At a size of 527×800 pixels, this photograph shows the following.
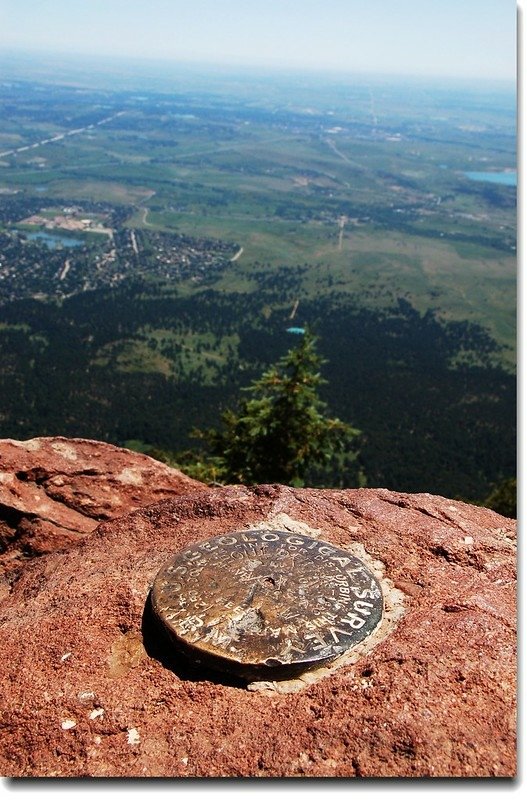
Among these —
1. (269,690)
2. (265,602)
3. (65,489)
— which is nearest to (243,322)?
(65,489)

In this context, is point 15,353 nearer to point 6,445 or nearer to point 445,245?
point 6,445

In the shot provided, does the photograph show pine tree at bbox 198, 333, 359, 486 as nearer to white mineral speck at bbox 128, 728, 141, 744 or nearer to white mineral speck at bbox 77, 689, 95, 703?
white mineral speck at bbox 77, 689, 95, 703

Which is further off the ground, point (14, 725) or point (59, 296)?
point (14, 725)

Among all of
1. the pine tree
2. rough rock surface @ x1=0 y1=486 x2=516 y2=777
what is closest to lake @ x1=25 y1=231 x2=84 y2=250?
the pine tree

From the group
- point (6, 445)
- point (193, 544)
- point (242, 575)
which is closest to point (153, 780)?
point (242, 575)

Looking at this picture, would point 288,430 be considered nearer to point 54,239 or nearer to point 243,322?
point 243,322
